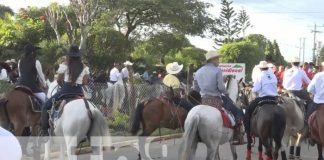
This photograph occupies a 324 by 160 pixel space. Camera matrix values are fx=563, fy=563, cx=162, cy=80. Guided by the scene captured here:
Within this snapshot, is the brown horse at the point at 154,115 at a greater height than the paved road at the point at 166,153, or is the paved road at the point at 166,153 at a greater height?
the brown horse at the point at 154,115

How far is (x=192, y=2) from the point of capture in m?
49.5

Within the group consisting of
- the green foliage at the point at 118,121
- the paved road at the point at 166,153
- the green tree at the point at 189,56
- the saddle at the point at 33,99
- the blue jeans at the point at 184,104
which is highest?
the green tree at the point at 189,56

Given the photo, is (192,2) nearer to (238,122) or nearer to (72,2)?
(72,2)

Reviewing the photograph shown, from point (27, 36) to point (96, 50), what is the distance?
16.8 ft

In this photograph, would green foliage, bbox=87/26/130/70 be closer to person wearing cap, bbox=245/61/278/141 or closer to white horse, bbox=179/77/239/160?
person wearing cap, bbox=245/61/278/141

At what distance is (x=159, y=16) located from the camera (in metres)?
48.2

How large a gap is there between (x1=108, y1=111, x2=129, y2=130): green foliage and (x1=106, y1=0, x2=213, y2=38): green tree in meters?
27.5

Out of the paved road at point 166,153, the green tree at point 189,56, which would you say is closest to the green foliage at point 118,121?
the paved road at point 166,153

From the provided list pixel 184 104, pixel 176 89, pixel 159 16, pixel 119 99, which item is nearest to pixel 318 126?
pixel 184 104

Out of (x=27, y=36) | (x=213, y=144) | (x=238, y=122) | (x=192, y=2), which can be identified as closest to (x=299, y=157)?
(x=238, y=122)

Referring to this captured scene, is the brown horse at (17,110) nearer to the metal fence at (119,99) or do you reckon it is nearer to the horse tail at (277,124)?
the horse tail at (277,124)

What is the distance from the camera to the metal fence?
17.4 m

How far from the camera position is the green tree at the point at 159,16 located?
46.6m

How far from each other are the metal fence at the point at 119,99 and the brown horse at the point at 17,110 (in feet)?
16.4
